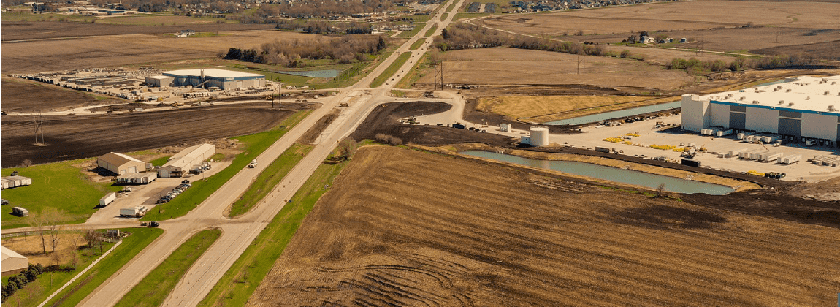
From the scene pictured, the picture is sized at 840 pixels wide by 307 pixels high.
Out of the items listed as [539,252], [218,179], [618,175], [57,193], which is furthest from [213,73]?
[539,252]

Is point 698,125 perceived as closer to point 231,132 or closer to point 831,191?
point 831,191

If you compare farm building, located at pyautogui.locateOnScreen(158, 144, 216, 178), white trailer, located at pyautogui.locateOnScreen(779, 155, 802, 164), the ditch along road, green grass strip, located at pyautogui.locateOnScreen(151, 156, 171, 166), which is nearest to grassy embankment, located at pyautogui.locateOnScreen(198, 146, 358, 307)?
the ditch along road

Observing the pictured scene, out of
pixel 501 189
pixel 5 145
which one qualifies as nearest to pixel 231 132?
pixel 5 145

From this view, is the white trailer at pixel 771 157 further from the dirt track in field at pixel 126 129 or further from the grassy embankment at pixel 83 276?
the dirt track in field at pixel 126 129

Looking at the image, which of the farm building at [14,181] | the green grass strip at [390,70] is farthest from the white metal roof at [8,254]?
the green grass strip at [390,70]

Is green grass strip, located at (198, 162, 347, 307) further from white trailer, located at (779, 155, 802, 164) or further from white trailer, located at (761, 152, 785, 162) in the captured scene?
white trailer, located at (779, 155, 802, 164)

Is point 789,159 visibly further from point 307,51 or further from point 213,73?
point 307,51
